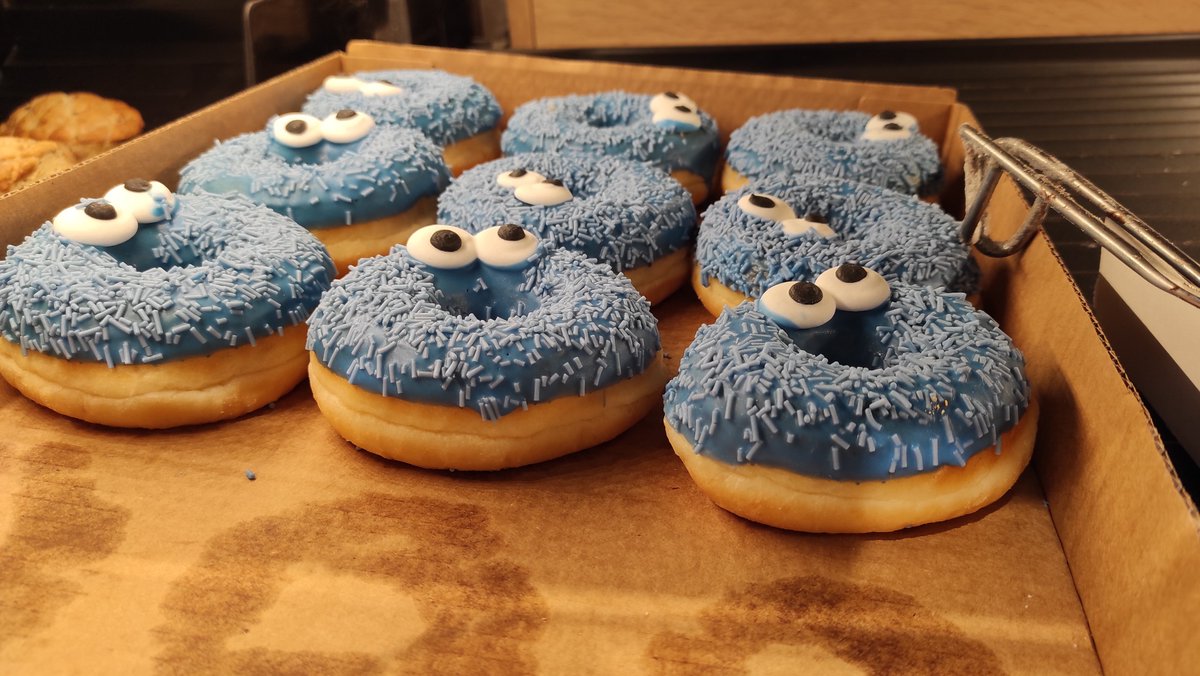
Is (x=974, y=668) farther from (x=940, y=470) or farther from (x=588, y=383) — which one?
(x=588, y=383)

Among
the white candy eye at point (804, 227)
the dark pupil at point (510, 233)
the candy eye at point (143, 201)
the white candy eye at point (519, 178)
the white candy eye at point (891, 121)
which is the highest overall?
the candy eye at point (143, 201)

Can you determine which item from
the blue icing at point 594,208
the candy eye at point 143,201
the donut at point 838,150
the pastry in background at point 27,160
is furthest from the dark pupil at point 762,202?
the pastry in background at point 27,160

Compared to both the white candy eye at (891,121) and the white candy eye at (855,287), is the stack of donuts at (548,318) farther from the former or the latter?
the white candy eye at (891,121)

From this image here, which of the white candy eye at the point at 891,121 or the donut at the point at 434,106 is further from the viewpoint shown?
the donut at the point at 434,106

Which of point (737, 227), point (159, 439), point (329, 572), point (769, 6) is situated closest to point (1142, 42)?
point (769, 6)

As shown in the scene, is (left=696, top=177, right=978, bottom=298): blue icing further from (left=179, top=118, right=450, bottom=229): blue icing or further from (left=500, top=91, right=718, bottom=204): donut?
(left=179, top=118, right=450, bottom=229): blue icing

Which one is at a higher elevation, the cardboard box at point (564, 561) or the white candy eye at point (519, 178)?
the white candy eye at point (519, 178)

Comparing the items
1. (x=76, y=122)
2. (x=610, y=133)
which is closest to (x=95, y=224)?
(x=76, y=122)

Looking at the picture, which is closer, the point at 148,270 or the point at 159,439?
the point at 159,439
